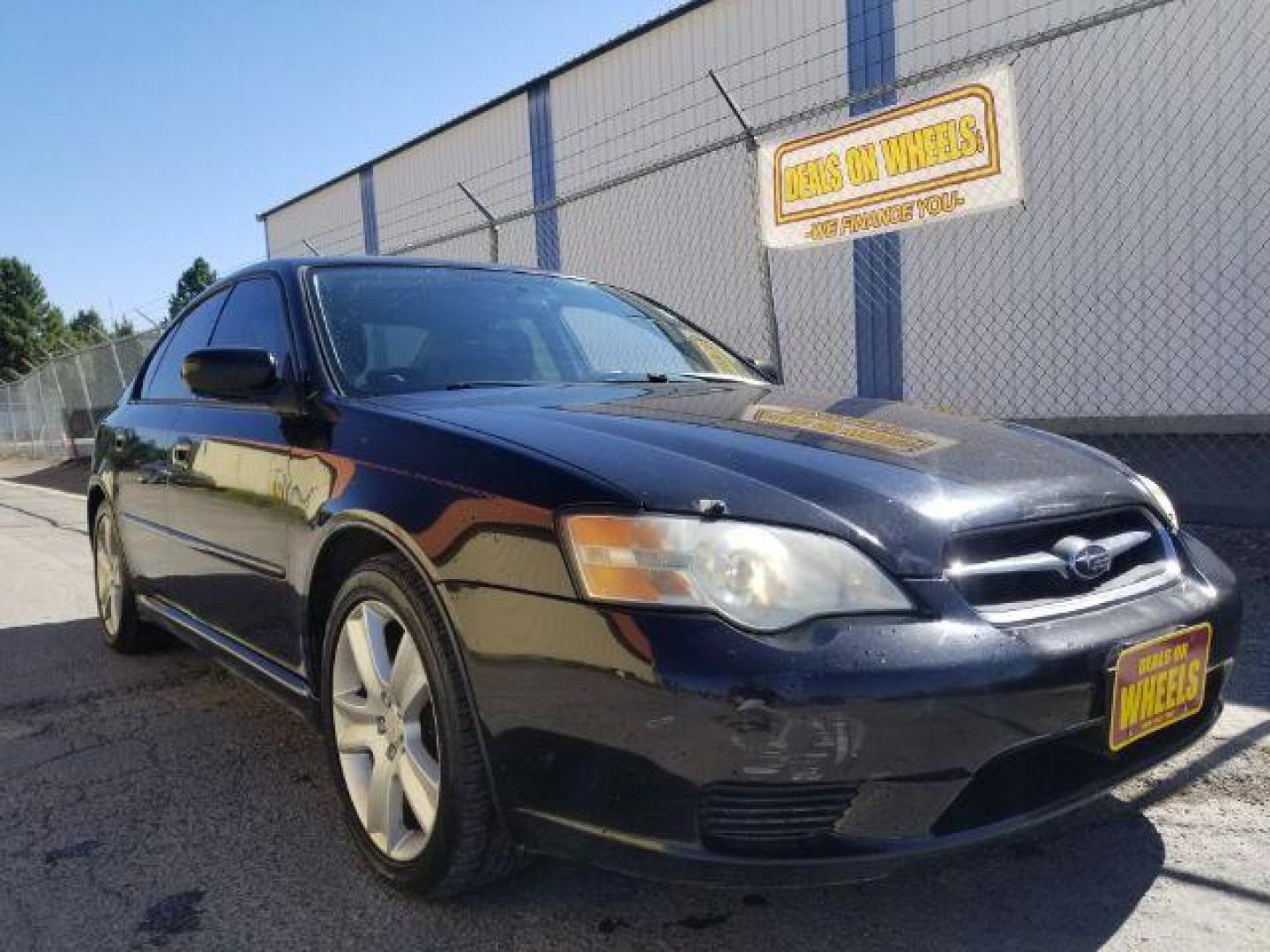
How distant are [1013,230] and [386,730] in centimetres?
923

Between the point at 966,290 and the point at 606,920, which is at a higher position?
the point at 966,290

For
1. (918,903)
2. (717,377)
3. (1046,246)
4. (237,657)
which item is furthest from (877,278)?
(918,903)

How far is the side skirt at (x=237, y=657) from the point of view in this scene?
2719 millimetres

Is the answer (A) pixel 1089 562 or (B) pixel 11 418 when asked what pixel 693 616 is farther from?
(B) pixel 11 418

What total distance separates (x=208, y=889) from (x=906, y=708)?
5.42 feet

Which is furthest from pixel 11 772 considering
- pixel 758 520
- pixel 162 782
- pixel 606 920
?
pixel 758 520

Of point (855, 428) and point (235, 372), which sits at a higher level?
point (235, 372)

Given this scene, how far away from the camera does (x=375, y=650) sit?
2.33 meters

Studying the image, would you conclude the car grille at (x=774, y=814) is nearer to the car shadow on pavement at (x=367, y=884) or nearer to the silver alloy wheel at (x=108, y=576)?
the car shadow on pavement at (x=367, y=884)

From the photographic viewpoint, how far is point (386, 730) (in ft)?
7.58

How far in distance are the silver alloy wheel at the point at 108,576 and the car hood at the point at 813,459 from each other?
2439 mm

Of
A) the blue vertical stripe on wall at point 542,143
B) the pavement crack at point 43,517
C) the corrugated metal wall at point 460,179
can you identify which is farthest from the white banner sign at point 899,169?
the blue vertical stripe on wall at point 542,143

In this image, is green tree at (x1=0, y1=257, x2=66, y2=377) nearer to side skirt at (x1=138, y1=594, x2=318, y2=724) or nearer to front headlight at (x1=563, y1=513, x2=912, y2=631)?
side skirt at (x1=138, y1=594, x2=318, y2=724)

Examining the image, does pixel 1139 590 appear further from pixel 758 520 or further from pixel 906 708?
pixel 758 520
